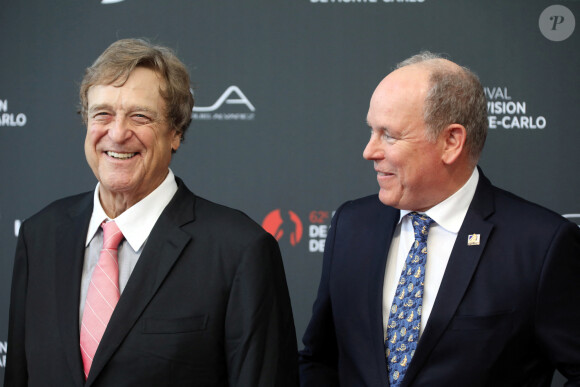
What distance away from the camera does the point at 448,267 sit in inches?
64.0

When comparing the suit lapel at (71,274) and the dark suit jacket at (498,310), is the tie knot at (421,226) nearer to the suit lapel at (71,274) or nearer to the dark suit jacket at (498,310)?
the dark suit jacket at (498,310)

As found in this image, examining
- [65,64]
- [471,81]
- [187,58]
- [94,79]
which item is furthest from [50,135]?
[471,81]

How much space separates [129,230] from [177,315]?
0.82 feet

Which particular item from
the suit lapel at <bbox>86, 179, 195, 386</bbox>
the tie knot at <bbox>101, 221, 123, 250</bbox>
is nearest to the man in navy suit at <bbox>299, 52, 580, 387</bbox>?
the suit lapel at <bbox>86, 179, 195, 386</bbox>

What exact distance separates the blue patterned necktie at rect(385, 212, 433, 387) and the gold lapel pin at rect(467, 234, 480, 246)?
4.3 inches

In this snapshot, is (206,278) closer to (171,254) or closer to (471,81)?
(171,254)

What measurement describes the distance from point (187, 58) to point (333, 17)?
2.27 ft

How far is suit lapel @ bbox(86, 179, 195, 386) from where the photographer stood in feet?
4.90

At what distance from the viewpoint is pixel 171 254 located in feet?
5.18

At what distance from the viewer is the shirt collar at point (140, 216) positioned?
163cm

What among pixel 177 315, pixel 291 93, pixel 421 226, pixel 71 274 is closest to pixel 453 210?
pixel 421 226

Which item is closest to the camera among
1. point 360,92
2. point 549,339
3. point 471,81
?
point 549,339

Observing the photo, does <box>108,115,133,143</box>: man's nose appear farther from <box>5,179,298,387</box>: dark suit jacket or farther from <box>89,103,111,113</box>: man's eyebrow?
<box>5,179,298,387</box>: dark suit jacket

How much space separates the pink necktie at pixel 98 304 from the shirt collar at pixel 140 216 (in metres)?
0.07
